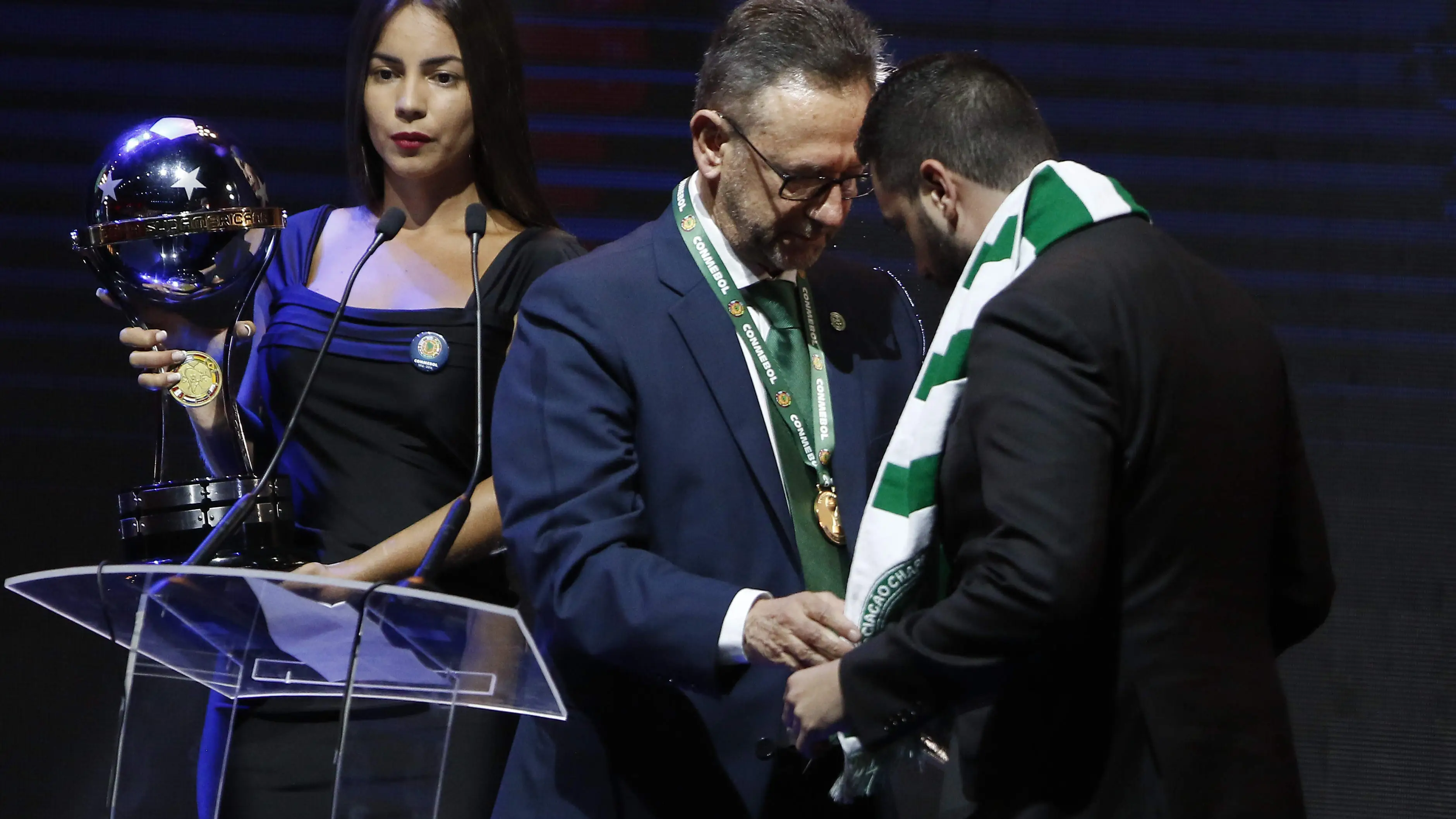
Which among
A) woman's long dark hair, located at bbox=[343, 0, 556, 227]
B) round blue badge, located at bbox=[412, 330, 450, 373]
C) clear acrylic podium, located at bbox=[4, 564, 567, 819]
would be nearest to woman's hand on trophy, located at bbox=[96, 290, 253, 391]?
round blue badge, located at bbox=[412, 330, 450, 373]

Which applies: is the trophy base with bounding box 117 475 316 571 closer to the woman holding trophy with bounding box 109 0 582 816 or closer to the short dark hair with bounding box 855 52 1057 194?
the woman holding trophy with bounding box 109 0 582 816

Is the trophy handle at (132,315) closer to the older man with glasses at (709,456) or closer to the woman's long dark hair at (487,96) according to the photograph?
the woman's long dark hair at (487,96)

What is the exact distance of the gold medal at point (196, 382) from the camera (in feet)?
7.35

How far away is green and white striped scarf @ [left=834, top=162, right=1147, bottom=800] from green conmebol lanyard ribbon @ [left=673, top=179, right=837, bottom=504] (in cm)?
20

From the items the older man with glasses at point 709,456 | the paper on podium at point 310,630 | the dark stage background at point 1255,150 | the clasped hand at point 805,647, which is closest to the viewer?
the paper on podium at point 310,630

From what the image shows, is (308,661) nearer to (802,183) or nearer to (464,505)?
(464,505)

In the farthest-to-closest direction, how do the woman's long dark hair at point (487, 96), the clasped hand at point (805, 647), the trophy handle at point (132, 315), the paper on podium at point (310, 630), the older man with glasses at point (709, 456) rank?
1. the woman's long dark hair at point (487, 96)
2. the trophy handle at point (132, 315)
3. the older man with glasses at point (709, 456)
4. the clasped hand at point (805, 647)
5. the paper on podium at point (310, 630)

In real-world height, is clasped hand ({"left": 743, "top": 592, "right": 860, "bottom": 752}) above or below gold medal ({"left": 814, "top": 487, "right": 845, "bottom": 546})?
below

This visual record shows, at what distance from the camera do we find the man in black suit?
1.47m

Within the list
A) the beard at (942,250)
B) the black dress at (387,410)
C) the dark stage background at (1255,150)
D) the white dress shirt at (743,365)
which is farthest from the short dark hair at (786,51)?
the dark stage background at (1255,150)

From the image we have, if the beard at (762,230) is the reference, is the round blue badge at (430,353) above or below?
below

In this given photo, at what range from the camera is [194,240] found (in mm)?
2160

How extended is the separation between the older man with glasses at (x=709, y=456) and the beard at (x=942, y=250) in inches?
6.5

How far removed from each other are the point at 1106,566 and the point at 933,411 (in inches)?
10.2
